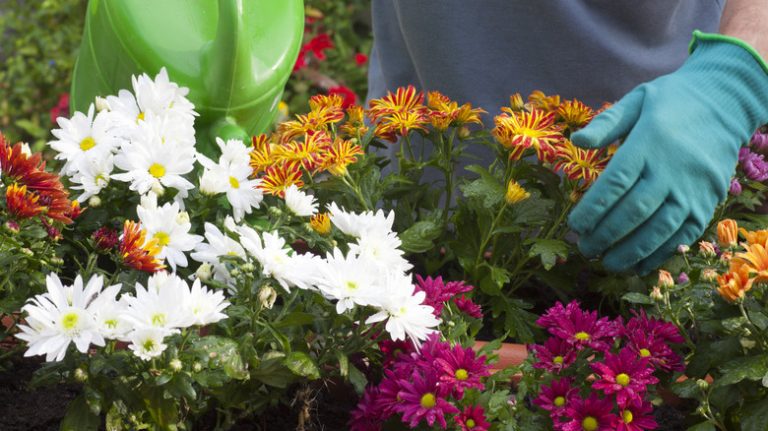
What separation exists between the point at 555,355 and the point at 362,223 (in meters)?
0.26

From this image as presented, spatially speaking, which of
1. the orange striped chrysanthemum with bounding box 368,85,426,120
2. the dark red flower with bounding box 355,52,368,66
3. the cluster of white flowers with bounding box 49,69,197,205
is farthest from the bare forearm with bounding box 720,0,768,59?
the dark red flower with bounding box 355,52,368,66

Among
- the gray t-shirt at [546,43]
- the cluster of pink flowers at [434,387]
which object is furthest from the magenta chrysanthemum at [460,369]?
the gray t-shirt at [546,43]

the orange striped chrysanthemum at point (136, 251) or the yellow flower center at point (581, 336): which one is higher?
the orange striped chrysanthemum at point (136, 251)

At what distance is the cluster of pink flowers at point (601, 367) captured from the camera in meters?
0.96

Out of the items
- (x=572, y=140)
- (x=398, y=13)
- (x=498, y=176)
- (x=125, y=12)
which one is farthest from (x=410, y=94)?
(x=398, y=13)

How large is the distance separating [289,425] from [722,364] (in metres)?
0.49

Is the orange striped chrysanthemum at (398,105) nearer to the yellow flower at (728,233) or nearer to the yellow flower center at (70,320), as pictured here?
the yellow flower at (728,233)

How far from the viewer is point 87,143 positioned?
1127 mm

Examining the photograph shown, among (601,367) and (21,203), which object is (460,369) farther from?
(21,203)

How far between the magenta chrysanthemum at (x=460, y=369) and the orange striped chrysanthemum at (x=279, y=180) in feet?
1.00

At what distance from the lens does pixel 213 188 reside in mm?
1104

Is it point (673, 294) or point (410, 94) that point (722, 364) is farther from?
point (410, 94)

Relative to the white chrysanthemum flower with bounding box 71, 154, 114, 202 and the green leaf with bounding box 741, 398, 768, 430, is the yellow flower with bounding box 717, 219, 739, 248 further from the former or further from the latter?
the white chrysanthemum flower with bounding box 71, 154, 114, 202

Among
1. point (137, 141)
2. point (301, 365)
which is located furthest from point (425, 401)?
point (137, 141)
